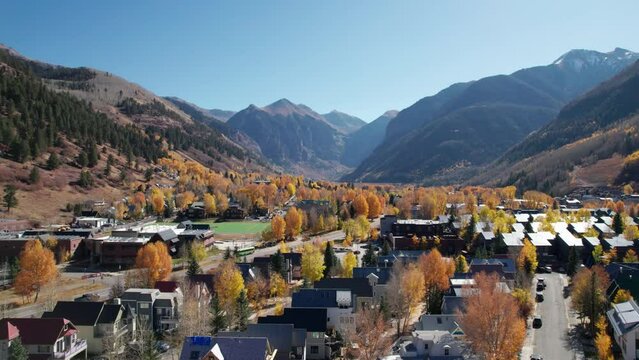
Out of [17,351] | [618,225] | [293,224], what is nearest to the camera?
[17,351]

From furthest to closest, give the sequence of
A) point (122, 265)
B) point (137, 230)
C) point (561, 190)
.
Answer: point (561, 190) → point (137, 230) → point (122, 265)

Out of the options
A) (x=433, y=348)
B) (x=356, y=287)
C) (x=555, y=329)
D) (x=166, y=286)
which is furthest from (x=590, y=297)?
(x=166, y=286)

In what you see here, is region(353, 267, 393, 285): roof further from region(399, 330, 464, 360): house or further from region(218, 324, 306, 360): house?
region(218, 324, 306, 360): house

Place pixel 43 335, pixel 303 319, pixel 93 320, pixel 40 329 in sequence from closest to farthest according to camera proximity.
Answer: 1. pixel 43 335
2. pixel 40 329
3. pixel 303 319
4. pixel 93 320

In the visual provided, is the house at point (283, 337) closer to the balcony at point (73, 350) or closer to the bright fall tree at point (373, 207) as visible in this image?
the balcony at point (73, 350)

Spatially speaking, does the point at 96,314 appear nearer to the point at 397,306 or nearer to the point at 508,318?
the point at 397,306

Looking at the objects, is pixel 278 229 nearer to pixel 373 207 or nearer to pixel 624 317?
pixel 373 207

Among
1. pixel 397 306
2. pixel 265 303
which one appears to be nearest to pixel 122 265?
pixel 265 303

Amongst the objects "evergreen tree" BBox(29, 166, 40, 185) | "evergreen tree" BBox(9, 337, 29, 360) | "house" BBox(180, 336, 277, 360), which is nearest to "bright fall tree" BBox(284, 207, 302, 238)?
"evergreen tree" BBox(29, 166, 40, 185)
